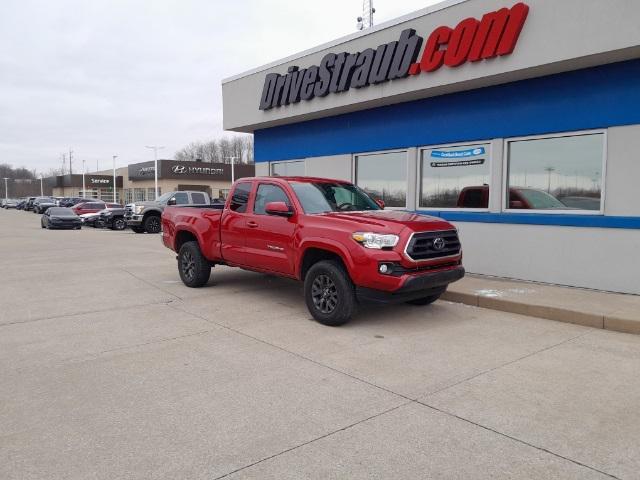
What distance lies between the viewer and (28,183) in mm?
128750

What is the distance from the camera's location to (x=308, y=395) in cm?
424

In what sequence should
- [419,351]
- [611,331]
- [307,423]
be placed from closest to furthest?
[307,423] → [419,351] → [611,331]

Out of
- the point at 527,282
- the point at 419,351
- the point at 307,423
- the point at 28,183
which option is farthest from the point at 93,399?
the point at 28,183

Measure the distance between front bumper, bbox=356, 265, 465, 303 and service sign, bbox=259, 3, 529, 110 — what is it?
15.0 feet

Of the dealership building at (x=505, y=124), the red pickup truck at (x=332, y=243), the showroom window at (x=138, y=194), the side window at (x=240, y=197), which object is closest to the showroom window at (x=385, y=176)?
the dealership building at (x=505, y=124)

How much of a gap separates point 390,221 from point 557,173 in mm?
4399

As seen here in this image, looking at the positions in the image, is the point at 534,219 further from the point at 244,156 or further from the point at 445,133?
the point at 244,156

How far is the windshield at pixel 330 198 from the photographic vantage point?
720 cm

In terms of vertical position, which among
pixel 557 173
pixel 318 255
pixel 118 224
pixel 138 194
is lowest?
pixel 118 224

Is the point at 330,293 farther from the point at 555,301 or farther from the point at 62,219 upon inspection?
the point at 62,219

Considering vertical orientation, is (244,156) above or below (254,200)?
above

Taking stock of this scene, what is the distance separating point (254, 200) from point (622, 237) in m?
5.91

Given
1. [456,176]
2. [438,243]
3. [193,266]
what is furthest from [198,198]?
[438,243]

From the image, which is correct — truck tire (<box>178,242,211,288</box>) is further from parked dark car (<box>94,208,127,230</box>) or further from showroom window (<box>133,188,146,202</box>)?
showroom window (<box>133,188,146,202</box>)
